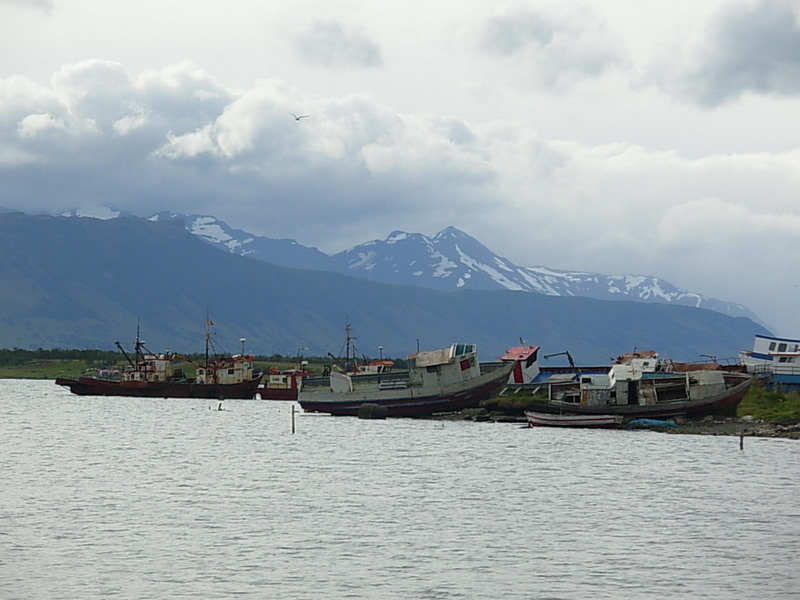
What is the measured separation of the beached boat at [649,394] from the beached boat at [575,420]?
602 mm

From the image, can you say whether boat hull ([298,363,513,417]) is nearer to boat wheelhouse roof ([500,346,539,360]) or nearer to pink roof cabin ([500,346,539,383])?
pink roof cabin ([500,346,539,383])

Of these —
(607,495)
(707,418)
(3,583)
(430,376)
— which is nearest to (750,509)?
(607,495)

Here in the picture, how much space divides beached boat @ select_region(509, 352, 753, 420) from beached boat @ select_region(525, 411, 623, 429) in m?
0.60

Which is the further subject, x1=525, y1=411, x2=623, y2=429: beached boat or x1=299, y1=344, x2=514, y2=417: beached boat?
x1=299, y1=344, x2=514, y2=417: beached boat

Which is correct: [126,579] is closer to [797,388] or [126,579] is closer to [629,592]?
[629,592]

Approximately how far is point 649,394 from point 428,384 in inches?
1198

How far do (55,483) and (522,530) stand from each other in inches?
1279

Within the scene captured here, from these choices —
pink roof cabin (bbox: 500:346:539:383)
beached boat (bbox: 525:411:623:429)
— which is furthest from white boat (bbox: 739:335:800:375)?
beached boat (bbox: 525:411:623:429)

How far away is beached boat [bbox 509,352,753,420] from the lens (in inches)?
4633

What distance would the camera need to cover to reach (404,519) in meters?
59.6

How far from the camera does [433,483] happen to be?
251 ft

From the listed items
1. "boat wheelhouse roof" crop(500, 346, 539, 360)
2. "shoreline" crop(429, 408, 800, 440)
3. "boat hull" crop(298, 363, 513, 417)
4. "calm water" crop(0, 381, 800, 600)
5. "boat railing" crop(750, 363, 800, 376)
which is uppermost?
"boat wheelhouse roof" crop(500, 346, 539, 360)

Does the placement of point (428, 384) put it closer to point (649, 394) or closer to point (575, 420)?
point (575, 420)

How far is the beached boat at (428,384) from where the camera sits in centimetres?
13975
